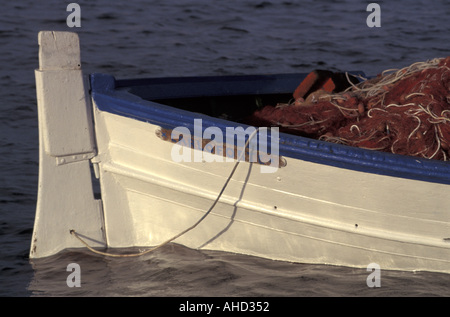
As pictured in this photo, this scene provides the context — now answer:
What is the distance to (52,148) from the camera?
5.21m

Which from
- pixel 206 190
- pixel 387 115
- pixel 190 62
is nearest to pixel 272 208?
pixel 206 190

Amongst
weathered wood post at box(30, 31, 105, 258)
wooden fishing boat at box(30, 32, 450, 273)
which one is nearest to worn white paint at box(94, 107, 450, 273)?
wooden fishing boat at box(30, 32, 450, 273)

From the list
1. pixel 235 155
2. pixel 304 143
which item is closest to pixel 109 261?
pixel 235 155

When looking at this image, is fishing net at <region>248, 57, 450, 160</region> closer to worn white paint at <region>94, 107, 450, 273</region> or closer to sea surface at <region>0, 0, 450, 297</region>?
worn white paint at <region>94, 107, 450, 273</region>

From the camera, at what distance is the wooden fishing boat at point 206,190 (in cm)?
489

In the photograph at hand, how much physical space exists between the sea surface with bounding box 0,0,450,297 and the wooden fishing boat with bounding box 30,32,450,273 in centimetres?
16

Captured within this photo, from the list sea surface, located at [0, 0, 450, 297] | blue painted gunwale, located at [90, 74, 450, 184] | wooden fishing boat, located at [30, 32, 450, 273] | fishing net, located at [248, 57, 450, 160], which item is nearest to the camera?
blue painted gunwale, located at [90, 74, 450, 184]

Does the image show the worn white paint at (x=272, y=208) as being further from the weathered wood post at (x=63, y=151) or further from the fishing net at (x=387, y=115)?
the fishing net at (x=387, y=115)

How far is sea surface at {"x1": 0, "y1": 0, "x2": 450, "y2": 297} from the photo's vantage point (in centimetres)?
539

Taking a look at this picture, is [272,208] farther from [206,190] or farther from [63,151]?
[63,151]

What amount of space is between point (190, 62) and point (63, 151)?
5985mm

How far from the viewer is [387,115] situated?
5.25 meters
